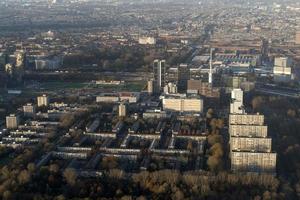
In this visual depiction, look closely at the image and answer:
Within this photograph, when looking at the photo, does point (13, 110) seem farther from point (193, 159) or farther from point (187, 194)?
point (187, 194)

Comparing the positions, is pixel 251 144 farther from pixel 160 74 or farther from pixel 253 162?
pixel 160 74

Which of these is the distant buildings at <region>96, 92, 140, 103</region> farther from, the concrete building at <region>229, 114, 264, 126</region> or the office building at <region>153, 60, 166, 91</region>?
the concrete building at <region>229, 114, 264, 126</region>

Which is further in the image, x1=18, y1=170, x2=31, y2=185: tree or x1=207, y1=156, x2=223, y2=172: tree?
x1=207, y1=156, x2=223, y2=172: tree

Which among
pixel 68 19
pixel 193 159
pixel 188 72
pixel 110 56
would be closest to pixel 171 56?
pixel 110 56

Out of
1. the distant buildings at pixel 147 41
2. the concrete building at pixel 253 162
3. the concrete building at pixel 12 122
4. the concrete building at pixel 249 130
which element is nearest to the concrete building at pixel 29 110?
the concrete building at pixel 12 122

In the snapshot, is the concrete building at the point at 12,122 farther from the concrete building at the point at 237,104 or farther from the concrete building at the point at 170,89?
the concrete building at the point at 237,104

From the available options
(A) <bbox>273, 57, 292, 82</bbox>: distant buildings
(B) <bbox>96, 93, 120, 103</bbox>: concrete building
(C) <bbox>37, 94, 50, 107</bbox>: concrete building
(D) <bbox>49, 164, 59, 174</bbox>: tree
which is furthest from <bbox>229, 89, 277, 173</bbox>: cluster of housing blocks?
(A) <bbox>273, 57, 292, 82</bbox>: distant buildings
